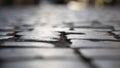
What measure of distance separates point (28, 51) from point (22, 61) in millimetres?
379

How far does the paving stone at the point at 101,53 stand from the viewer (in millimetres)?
2041

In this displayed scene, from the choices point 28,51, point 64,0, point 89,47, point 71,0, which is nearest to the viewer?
point 28,51

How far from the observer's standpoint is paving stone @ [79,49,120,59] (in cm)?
204

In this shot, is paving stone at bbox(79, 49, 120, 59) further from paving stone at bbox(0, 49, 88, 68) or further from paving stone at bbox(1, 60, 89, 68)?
paving stone at bbox(1, 60, 89, 68)

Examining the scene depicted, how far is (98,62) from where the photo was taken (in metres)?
1.83

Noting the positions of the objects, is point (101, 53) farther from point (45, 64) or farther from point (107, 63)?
point (45, 64)

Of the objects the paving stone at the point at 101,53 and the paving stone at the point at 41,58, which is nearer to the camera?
the paving stone at the point at 41,58

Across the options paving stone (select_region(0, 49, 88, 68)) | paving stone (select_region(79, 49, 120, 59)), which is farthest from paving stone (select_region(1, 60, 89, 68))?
paving stone (select_region(79, 49, 120, 59))

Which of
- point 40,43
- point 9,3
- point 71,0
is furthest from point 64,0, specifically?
point 40,43

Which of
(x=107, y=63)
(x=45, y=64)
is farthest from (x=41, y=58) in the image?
(x=107, y=63)

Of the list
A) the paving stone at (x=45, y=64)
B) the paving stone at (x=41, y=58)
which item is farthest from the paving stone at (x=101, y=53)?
the paving stone at (x=45, y=64)

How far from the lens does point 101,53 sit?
2.18 metres

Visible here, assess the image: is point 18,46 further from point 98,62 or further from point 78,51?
point 98,62

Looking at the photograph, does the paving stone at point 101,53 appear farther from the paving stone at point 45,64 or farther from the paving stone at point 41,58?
the paving stone at point 45,64
